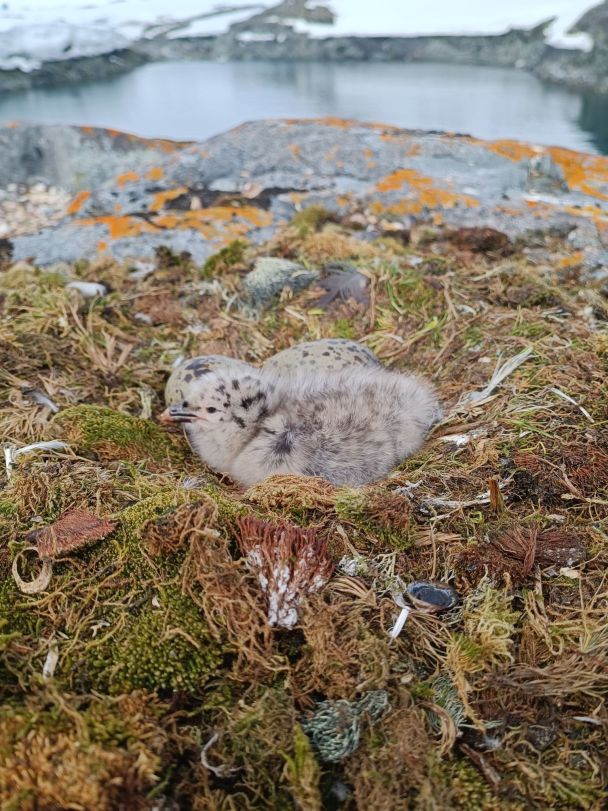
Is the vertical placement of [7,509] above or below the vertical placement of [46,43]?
below

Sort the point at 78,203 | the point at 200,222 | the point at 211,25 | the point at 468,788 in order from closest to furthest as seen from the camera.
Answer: the point at 468,788, the point at 200,222, the point at 78,203, the point at 211,25

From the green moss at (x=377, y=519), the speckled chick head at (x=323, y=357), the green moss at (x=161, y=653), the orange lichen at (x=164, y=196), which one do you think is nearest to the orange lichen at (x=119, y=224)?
the orange lichen at (x=164, y=196)

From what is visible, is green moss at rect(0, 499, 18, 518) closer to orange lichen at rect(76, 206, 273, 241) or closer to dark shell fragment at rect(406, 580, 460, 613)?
dark shell fragment at rect(406, 580, 460, 613)

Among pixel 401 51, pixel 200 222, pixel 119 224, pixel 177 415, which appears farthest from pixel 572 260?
pixel 401 51

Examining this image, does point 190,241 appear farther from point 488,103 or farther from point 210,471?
point 488,103

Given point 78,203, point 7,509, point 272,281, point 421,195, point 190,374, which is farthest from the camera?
point 78,203

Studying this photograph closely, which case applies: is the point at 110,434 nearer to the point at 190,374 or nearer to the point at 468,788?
the point at 190,374

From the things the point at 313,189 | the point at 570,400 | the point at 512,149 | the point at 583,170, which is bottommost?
the point at 570,400

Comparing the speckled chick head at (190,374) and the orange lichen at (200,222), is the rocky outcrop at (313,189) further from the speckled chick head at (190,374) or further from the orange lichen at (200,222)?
the speckled chick head at (190,374)
